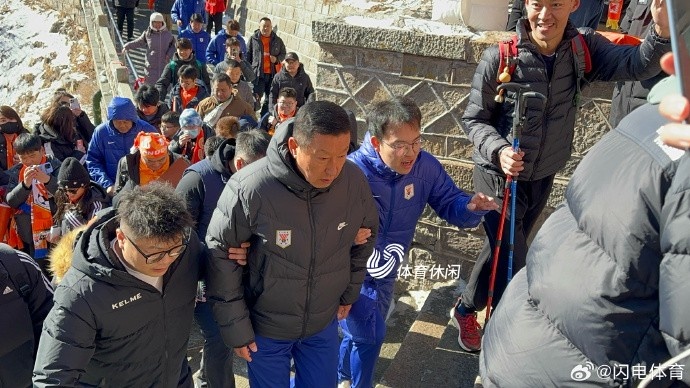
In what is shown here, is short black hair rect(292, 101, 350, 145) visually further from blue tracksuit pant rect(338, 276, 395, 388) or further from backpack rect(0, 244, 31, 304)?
backpack rect(0, 244, 31, 304)

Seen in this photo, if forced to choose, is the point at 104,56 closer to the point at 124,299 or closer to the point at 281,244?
the point at 281,244

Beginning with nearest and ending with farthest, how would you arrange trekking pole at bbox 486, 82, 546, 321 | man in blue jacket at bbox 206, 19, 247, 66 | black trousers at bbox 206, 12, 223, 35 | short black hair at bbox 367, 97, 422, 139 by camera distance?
short black hair at bbox 367, 97, 422, 139, trekking pole at bbox 486, 82, 546, 321, man in blue jacket at bbox 206, 19, 247, 66, black trousers at bbox 206, 12, 223, 35

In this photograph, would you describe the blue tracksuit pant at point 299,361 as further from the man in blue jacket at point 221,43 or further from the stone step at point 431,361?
the man in blue jacket at point 221,43

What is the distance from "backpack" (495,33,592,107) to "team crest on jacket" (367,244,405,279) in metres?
1.03

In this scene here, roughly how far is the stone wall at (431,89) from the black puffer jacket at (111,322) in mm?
2709

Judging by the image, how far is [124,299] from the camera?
2891 millimetres

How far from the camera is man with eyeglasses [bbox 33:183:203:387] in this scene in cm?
278

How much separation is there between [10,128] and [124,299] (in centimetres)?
427

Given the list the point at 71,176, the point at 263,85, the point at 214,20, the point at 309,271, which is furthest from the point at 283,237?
the point at 214,20

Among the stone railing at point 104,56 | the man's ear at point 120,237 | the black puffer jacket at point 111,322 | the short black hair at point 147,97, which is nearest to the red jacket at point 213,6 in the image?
the stone railing at point 104,56

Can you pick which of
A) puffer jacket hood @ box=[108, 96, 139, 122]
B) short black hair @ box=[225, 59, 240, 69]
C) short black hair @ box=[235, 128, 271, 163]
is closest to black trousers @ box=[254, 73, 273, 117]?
short black hair @ box=[225, 59, 240, 69]

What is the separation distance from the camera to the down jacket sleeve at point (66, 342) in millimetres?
2744

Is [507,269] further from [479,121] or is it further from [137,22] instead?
[137,22]

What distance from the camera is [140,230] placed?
2.81 meters
